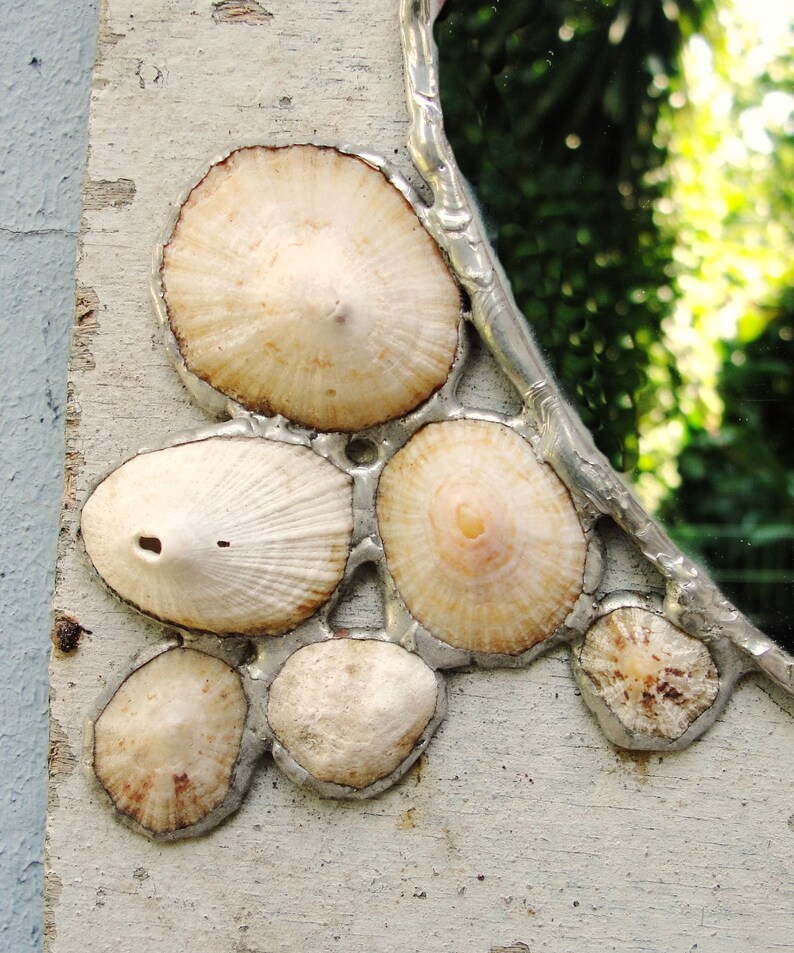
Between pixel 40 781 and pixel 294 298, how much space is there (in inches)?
20.1

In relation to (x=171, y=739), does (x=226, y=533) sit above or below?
above

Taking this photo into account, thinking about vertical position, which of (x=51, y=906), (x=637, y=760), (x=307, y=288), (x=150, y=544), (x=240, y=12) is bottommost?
(x=51, y=906)

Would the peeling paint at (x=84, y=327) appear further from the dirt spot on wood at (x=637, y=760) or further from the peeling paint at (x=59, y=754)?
the dirt spot on wood at (x=637, y=760)

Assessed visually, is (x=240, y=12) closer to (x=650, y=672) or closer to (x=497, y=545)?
(x=497, y=545)

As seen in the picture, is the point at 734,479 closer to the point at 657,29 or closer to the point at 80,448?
the point at 657,29

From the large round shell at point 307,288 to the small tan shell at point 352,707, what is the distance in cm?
17


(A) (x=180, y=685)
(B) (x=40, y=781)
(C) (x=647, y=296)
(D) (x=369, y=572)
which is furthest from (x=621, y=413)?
(B) (x=40, y=781)

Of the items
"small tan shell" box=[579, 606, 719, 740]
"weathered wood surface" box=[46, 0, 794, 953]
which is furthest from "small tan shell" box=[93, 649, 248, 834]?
"small tan shell" box=[579, 606, 719, 740]

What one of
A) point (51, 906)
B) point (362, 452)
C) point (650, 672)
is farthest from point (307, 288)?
point (51, 906)

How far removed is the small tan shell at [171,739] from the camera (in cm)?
69

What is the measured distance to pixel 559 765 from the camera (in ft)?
2.32

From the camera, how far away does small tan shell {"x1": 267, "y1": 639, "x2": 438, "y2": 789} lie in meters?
0.68

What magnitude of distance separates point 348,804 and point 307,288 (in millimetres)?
382

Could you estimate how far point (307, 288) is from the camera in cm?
66
